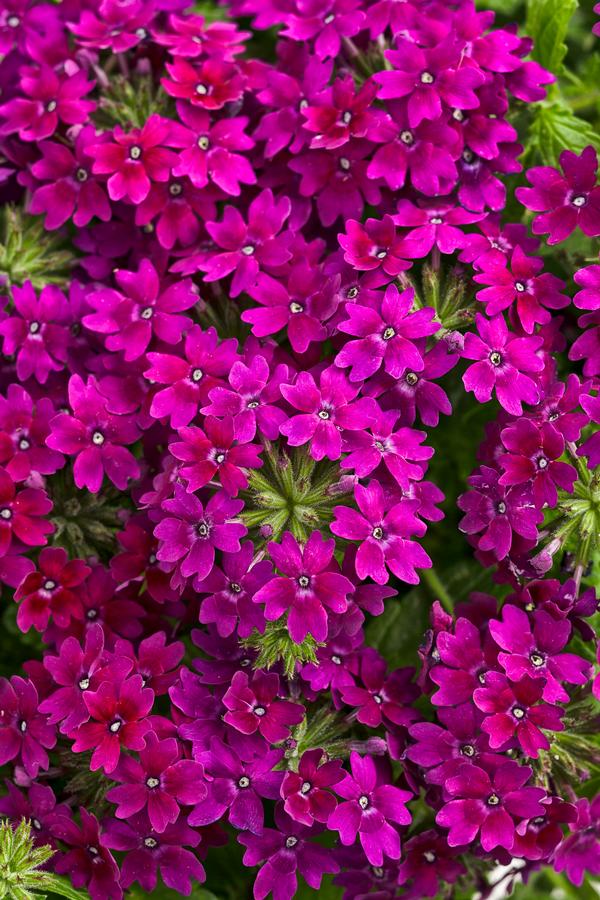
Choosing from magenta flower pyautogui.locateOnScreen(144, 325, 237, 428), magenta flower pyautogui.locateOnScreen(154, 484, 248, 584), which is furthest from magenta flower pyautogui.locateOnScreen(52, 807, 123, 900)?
magenta flower pyautogui.locateOnScreen(144, 325, 237, 428)

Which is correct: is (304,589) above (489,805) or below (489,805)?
above

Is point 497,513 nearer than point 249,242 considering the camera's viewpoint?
Yes

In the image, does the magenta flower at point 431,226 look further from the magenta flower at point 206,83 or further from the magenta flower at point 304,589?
the magenta flower at point 304,589

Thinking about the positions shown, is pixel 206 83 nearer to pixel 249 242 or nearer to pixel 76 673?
pixel 249 242

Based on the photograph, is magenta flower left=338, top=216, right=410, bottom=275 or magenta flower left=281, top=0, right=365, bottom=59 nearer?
magenta flower left=338, top=216, right=410, bottom=275

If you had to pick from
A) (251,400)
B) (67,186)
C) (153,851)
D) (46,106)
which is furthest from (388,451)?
(46,106)

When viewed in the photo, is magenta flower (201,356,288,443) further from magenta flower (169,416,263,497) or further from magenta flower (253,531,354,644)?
magenta flower (253,531,354,644)
